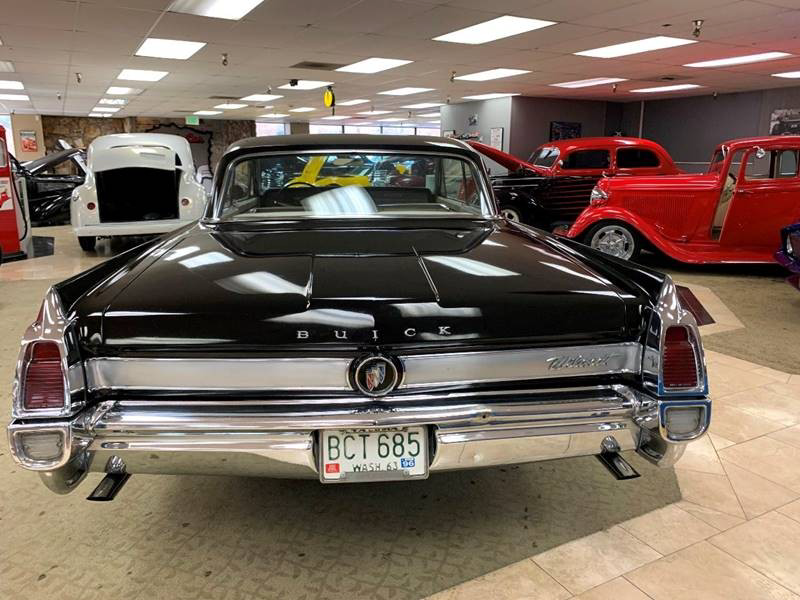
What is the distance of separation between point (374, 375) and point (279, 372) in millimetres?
257

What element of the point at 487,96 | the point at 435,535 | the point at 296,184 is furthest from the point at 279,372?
the point at 487,96

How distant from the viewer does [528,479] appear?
97.1 inches

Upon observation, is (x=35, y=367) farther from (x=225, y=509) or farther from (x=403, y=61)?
(x=403, y=61)

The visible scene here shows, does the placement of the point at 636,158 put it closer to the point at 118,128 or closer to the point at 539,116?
the point at 539,116

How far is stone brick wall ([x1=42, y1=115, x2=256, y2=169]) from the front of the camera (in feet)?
78.5

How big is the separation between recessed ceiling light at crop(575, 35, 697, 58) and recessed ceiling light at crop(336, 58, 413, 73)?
3.10 metres

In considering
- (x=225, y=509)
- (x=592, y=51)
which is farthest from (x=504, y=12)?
(x=225, y=509)

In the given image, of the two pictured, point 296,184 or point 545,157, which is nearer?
point 296,184

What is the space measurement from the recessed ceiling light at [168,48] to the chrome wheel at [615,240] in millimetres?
6356

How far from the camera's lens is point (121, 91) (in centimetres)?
1504

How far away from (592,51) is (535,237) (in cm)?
821

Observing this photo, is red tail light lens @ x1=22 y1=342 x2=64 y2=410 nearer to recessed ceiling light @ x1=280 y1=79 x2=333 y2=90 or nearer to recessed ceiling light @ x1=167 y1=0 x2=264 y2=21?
recessed ceiling light @ x1=167 y1=0 x2=264 y2=21

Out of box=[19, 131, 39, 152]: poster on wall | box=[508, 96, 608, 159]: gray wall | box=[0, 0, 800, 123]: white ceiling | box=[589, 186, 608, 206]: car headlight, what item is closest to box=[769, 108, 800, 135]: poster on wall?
box=[0, 0, 800, 123]: white ceiling

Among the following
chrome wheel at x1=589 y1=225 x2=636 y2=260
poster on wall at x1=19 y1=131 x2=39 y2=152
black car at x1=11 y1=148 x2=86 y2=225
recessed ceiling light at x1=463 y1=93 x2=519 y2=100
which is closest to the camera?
chrome wheel at x1=589 y1=225 x2=636 y2=260
